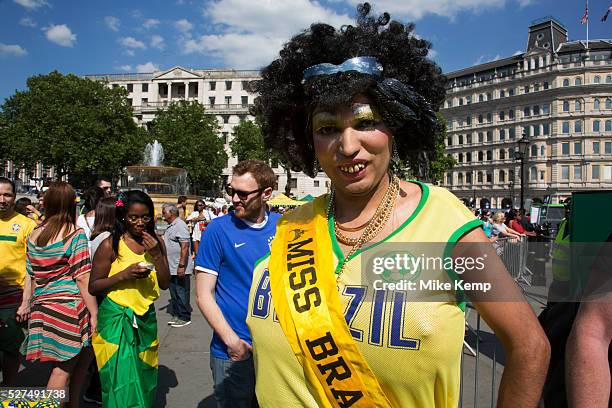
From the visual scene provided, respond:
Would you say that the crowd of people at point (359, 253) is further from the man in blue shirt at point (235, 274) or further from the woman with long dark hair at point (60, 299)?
the woman with long dark hair at point (60, 299)

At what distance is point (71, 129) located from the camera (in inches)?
1874

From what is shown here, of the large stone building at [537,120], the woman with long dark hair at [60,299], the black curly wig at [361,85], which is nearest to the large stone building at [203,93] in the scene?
the large stone building at [537,120]

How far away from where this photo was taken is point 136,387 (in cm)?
357

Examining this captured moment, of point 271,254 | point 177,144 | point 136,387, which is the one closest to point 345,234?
point 271,254

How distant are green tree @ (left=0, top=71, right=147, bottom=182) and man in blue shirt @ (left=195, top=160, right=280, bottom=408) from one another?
50.3m

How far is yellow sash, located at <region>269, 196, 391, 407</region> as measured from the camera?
139 cm

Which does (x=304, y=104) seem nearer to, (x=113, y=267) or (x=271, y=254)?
(x=271, y=254)

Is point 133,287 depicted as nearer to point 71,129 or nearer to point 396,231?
point 396,231

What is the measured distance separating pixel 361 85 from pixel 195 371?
4845 mm

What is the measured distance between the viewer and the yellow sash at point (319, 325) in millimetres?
1393

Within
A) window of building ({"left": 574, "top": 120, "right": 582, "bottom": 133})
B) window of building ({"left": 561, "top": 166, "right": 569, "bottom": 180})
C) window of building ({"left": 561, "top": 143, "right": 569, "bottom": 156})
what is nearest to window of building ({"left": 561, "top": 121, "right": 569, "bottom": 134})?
window of building ({"left": 574, "top": 120, "right": 582, "bottom": 133})

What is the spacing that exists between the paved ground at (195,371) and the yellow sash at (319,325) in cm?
275

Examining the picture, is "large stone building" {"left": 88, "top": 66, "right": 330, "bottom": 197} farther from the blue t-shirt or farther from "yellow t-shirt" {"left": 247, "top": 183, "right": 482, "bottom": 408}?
"yellow t-shirt" {"left": 247, "top": 183, "right": 482, "bottom": 408}

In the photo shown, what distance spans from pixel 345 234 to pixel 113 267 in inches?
113
